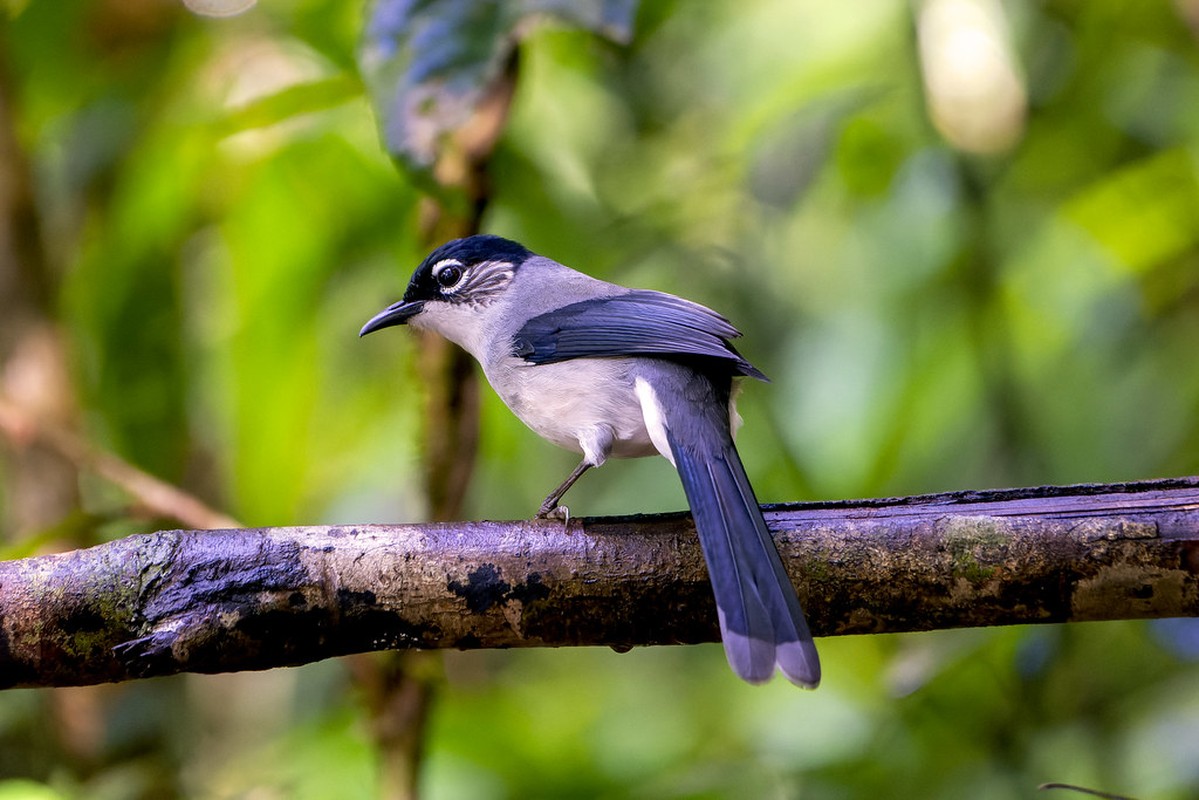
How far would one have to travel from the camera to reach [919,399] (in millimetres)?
3648

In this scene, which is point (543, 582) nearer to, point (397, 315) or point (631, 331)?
point (631, 331)

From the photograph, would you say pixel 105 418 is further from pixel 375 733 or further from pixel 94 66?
pixel 375 733

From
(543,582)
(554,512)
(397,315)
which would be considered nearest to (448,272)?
(397,315)

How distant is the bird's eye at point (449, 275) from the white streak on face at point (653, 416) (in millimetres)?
723

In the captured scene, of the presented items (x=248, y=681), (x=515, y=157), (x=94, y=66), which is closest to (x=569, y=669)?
(x=248, y=681)

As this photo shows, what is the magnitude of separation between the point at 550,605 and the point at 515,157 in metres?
1.80

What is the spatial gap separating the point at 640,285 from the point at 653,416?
1892mm

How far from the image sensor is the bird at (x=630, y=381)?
6.42 feet

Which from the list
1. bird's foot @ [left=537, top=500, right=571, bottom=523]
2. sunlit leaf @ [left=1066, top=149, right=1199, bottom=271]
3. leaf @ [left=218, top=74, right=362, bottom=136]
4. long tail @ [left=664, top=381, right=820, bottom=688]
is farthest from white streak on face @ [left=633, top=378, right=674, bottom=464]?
sunlit leaf @ [left=1066, top=149, right=1199, bottom=271]

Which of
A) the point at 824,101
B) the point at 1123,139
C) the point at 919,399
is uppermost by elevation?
the point at 824,101

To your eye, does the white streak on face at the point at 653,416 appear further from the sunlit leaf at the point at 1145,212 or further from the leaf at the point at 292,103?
the sunlit leaf at the point at 1145,212

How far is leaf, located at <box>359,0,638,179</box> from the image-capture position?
2.66 meters

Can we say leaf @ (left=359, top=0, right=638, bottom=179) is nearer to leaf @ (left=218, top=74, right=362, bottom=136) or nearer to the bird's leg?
leaf @ (left=218, top=74, right=362, bottom=136)

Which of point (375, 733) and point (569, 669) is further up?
point (375, 733)
